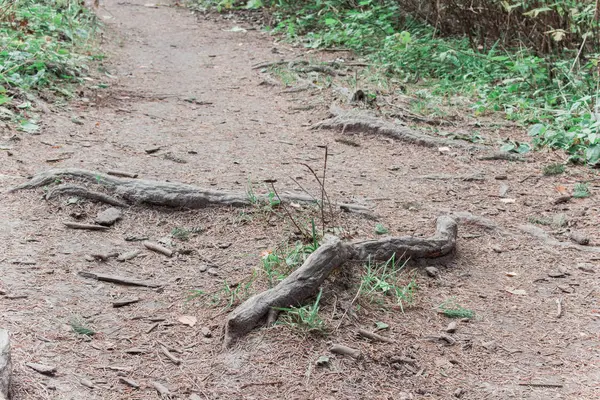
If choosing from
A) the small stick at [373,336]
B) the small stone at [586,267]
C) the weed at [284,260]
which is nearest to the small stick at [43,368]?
the weed at [284,260]

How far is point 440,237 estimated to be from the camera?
13.0 feet

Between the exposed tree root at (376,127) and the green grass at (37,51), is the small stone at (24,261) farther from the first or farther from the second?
the exposed tree root at (376,127)

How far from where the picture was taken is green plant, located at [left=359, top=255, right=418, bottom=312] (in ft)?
11.0

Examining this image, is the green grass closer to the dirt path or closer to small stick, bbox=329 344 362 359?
the dirt path

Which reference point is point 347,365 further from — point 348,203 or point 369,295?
point 348,203

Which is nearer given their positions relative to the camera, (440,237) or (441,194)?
(440,237)

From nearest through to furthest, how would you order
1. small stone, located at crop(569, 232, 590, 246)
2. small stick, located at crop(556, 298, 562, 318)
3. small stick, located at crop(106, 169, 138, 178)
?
1. small stick, located at crop(556, 298, 562, 318)
2. small stone, located at crop(569, 232, 590, 246)
3. small stick, located at crop(106, 169, 138, 178)

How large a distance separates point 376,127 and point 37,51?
3.63 metres

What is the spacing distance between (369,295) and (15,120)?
364cm

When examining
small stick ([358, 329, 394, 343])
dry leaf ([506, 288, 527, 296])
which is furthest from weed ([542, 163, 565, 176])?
small stick ([358, 329, 394, 343])

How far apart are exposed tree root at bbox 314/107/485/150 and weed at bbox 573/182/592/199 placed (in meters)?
1.04

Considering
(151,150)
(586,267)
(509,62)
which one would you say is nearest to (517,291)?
(586,267)

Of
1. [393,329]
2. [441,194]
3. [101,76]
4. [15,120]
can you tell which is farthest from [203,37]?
[393,329]

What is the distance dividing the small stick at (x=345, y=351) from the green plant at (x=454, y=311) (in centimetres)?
66
